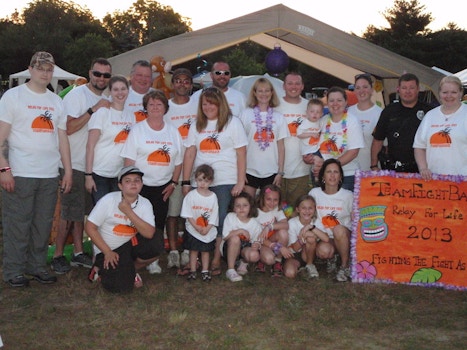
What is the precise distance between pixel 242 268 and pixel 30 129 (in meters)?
2.39

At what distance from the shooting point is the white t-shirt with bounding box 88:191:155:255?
4941mm

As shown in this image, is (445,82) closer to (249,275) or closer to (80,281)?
(249,275)

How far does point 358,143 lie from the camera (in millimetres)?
5523

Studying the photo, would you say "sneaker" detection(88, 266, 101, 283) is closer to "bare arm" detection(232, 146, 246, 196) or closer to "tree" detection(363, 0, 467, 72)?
"bare arm" detection(232, 146, 246, 196)

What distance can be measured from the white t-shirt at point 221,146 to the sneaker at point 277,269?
930mm

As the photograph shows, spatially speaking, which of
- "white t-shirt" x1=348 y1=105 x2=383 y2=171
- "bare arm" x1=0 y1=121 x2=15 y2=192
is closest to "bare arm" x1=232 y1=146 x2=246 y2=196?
"white t-shirt" x1=348 y1=105 x2=383 y2=171

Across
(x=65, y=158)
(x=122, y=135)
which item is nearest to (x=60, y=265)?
(x=65, y=158)

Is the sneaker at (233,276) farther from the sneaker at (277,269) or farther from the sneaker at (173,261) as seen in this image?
the sneaker at (173,261)

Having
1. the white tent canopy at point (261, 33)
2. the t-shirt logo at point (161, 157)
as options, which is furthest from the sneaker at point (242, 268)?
the white tent canopy at point (261, 33)

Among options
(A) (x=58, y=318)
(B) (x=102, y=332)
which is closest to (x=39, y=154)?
(A) (x=58, y=318)

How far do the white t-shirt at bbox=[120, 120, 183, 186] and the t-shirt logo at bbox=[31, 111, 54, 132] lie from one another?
690 mm

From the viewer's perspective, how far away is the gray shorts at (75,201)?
5641 mm

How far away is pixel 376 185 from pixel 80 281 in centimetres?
293

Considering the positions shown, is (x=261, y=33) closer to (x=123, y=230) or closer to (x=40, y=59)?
(x=40, y=59)
